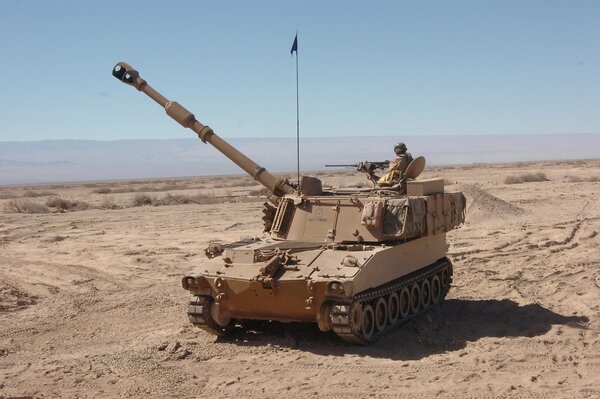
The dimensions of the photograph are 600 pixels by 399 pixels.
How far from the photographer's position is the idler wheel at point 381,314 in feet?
33.4

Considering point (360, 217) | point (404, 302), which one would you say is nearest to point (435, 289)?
point (404, 302)

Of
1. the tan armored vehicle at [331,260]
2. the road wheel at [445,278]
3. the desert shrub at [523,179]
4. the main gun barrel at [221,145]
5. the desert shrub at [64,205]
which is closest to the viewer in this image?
the tan armored vehicle at [331,260]

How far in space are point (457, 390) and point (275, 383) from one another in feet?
6.49

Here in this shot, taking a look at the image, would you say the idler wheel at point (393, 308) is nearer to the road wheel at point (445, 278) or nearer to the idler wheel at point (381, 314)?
the idler wheel at point (381, 314)

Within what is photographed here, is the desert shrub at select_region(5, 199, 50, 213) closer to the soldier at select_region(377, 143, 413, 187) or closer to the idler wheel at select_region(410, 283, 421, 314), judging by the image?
the soldier at select_region(377, 143, 413, 187)

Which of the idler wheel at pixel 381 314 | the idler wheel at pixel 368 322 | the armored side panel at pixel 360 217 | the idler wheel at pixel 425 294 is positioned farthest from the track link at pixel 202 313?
the idler wheel at pixel 425 294

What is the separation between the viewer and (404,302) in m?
11.2

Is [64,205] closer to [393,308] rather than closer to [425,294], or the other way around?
[425,294]

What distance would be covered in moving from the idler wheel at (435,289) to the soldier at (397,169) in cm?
192

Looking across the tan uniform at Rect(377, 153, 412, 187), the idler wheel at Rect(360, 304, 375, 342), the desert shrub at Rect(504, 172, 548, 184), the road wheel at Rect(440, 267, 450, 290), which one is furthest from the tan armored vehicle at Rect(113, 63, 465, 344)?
the desert shrub at Rect(504, 172, 548, 184)

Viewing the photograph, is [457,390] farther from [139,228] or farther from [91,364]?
[139,228]

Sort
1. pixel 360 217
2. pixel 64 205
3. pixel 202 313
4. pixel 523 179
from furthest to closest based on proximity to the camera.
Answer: pixel 523 179
pixel 64 205
pixel 360 217
pixel 202 313

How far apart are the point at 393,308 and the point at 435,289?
81.9 inches

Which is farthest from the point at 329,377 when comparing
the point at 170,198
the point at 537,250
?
the point at 170,198
